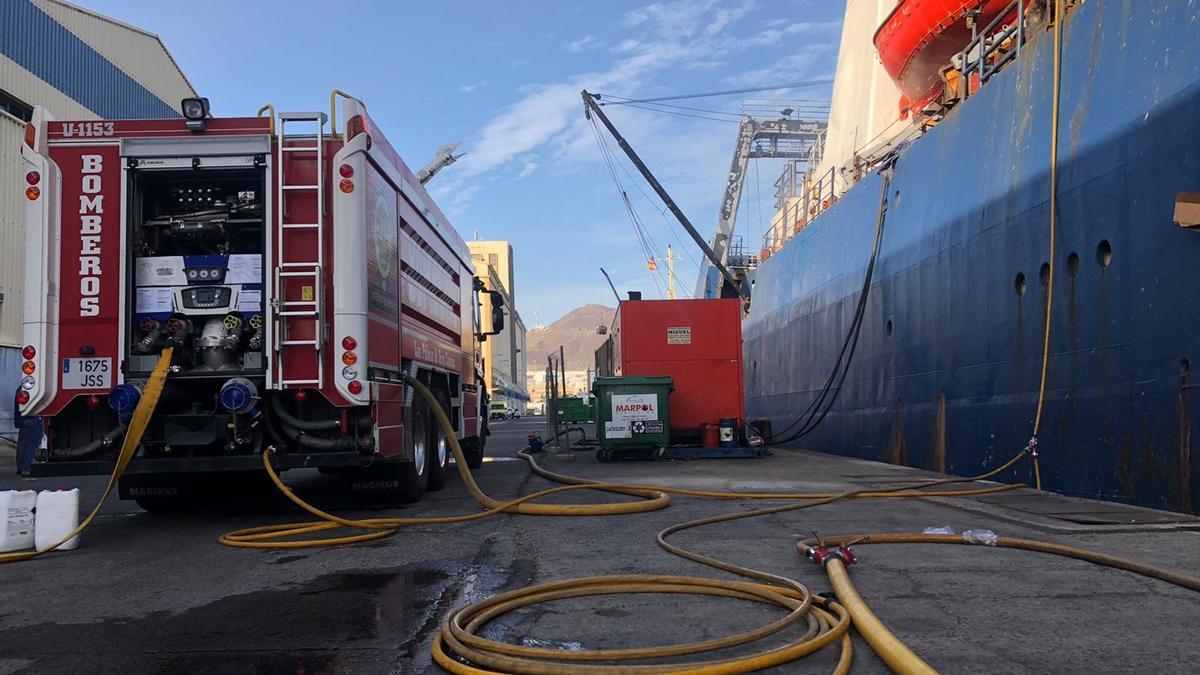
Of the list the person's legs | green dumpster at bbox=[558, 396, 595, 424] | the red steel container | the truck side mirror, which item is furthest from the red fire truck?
green dumpster at bbox=[558, 396, 595, 424]

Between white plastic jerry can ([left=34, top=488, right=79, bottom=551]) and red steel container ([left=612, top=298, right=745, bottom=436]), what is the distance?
9.64 metres

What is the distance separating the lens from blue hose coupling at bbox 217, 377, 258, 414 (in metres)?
6.45

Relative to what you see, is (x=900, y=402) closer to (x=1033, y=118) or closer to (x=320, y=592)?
(x=1033, y=118)

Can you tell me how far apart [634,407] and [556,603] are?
928cm

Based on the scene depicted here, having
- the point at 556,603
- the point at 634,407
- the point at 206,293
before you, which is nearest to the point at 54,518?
the point at 206,293

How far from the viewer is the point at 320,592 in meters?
4.73

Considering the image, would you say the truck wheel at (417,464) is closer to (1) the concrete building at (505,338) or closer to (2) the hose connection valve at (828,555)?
(2) the hose connection valve at (828,555)

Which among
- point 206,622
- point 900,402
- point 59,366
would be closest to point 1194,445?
point 900,402

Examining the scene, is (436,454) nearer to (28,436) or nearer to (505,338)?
(28,436)

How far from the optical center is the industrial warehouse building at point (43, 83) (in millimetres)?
21516

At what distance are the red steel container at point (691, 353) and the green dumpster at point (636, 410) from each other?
42.1 inches

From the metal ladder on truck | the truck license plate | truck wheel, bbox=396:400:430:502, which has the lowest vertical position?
truck wheel, bbox=396:400:430:502

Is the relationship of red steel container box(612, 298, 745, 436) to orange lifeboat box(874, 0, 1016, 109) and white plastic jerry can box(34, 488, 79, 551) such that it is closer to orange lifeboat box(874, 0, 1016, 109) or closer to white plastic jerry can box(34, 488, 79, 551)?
orange lifeboat box(874, 0, 1016, 109)

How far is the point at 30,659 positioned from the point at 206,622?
2.40 ft
